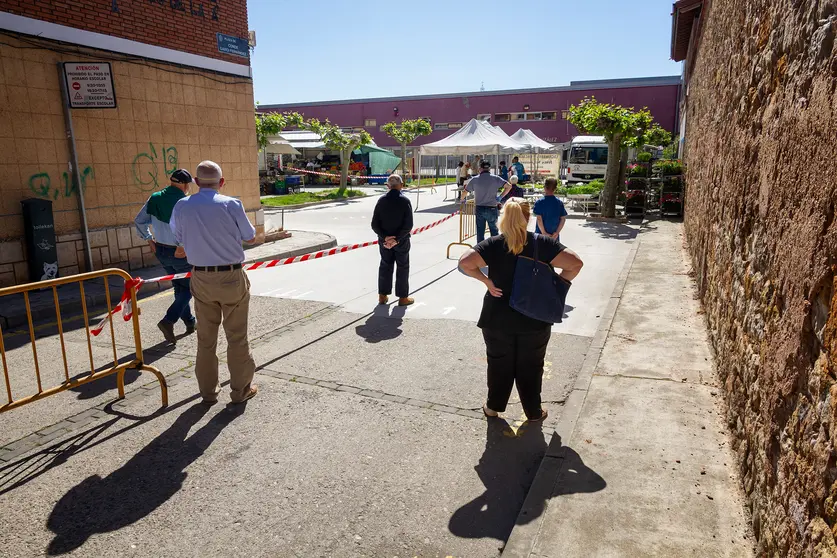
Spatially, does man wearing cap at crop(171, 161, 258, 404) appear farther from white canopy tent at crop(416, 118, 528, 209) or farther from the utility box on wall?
white canopy tent at crop(416, 118, 528, 209)

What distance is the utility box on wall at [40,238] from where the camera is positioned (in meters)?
9.41

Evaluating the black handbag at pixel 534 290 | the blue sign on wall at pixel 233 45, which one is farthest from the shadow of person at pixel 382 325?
the blue sign on wall at pixel 233 45

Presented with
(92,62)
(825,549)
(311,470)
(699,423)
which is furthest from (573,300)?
(92,62)

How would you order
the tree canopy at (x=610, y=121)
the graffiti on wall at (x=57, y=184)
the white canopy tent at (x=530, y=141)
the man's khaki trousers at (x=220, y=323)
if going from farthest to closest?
1. the white canopy tent at (x=530, y=141)
2. the tree canopy at (x=610, y=121)
3. the graffiti on wall at (x=57, y=184)
4. the man's khaki trousers at (x=220, y=323)

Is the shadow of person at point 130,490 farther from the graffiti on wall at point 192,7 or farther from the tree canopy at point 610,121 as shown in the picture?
the tree canopy at point 610,121

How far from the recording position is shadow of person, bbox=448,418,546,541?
3738 mm

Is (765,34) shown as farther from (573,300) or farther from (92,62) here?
(92,62)

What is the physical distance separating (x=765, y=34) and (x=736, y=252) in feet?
5.41

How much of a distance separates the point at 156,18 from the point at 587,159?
23692 millimetres

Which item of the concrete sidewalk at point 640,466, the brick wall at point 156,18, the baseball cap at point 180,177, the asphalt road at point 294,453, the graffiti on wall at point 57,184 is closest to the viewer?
the concrete sidewalk at point 640,466

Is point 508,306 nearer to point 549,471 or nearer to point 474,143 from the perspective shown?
point 549,471

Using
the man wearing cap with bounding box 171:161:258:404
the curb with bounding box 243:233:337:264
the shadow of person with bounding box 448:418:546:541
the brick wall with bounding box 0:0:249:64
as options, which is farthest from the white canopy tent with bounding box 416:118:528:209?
the shadow of person with bounding box 448:418:546:541

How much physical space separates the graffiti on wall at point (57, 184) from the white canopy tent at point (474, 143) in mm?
16272

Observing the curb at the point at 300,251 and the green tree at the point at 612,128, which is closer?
the curb at the point at 300,251
